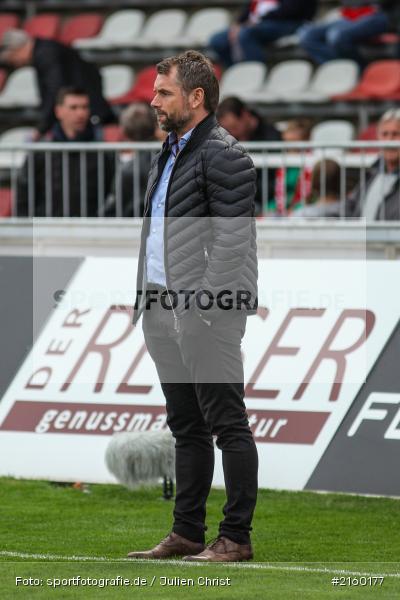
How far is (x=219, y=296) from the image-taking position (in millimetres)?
5449

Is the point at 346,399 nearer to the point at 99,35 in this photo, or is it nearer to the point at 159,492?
the point at 159,492

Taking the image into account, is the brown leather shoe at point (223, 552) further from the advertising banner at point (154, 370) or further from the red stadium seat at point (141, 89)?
the red stadium seat at point (141, 89)

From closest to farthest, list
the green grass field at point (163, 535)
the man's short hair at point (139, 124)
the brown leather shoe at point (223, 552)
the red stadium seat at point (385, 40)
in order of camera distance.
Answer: the green grass field at point (163, 535), the brown leather shoe at point (223, 552), the man's short hair at point (139, 124), the red stadium seat at point (385, 40)

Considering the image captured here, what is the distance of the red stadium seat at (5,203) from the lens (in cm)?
1223

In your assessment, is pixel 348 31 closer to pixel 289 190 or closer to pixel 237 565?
pixel 289 190

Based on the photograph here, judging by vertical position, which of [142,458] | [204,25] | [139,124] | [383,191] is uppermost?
[204,25]

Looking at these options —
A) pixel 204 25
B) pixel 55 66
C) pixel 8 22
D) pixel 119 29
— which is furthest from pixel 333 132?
pixel 8 22

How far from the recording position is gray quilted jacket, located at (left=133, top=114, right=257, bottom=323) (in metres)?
5.45

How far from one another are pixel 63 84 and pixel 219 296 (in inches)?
311

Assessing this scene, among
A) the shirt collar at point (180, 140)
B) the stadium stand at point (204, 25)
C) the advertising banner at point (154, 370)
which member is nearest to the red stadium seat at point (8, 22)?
the stadium stand at point (204, 25)

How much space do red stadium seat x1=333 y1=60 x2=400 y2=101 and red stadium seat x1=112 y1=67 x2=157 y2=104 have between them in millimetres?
2557

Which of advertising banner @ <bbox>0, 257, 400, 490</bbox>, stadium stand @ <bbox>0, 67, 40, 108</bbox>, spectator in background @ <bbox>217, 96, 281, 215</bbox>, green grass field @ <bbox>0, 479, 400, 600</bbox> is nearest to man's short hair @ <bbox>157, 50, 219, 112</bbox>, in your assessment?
green grass field @ <bbox>0, 479, 400, 600</bbox>

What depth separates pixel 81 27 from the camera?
1820 centimetres

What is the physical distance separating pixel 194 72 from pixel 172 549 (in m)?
2.01
